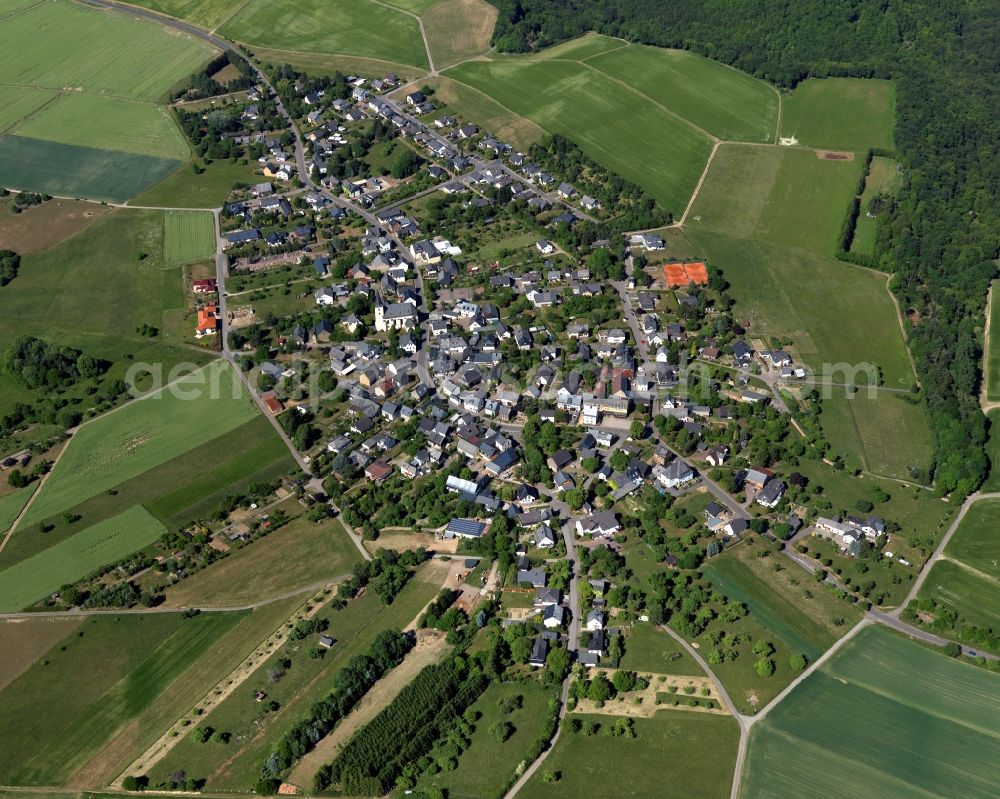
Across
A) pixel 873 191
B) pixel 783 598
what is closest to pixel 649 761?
pixel 783 598

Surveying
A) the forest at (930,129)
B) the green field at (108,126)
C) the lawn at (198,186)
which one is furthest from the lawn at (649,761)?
the green field at (108,126)

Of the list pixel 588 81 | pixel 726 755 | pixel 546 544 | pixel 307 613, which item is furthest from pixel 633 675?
pixel 588 81

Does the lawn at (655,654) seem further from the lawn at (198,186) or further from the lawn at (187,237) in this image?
the lawn at (198,186)

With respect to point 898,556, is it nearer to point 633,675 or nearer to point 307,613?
point 633,675

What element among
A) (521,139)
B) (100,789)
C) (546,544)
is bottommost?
(100,789)

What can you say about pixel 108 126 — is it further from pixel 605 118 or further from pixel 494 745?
pixel 494 745

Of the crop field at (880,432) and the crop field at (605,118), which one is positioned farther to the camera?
the crop field at (605,118)
